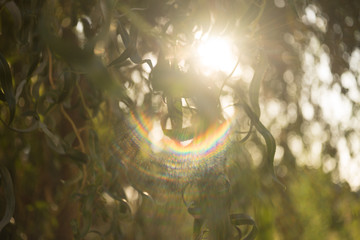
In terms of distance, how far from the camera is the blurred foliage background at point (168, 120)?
0.46 metres

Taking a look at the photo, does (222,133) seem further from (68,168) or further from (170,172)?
(68,168)

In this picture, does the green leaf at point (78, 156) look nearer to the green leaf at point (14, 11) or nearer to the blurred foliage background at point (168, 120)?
the blurred foliage background at point (168, 120)

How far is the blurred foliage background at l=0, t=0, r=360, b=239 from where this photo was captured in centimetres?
46

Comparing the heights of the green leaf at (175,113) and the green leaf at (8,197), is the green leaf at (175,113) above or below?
above

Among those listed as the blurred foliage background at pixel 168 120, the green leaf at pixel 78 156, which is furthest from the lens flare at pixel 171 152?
the green leaf at pixel 78 156

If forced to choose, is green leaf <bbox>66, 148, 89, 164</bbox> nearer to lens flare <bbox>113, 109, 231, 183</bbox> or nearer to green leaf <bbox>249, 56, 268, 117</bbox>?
lens flare <bbox>113, 109, 231, 183</bbox>

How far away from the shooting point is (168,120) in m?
0.83

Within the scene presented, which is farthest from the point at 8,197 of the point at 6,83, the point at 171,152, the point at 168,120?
the point at 168,120

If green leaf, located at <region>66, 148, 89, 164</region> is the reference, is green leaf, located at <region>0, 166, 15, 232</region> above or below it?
above

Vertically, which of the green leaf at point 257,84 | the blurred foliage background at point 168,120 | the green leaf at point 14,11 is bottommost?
the blurred foliage background at point 168,120

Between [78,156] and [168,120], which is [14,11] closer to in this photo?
[78,156]

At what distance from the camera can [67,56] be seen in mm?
294

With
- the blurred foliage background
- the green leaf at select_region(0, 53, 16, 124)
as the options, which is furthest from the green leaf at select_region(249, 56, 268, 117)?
the green leaf at select_region(0, 53, 16, 124)

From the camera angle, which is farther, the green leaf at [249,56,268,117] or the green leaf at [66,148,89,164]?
the green leaf at [66,148,89,164]
